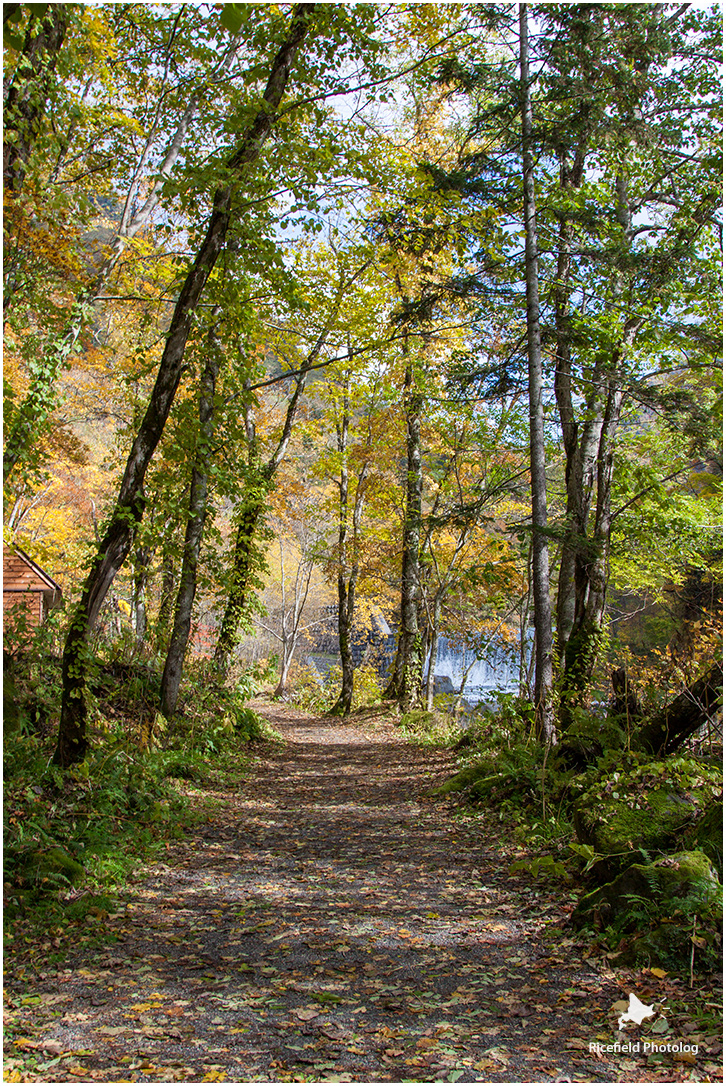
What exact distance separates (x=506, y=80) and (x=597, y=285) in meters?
2.86

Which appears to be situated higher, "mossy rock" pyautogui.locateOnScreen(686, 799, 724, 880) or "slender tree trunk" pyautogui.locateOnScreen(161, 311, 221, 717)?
"slender tree trunk" pyautogui.locateOnScreen(161, 311, 221, 717)

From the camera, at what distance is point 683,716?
511 cm

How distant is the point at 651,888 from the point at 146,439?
16.3 ft

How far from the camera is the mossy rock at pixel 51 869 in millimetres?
3969

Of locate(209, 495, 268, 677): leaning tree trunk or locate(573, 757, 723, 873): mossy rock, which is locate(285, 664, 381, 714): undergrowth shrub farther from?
locate(573, 757, 723, 873): mossy rock

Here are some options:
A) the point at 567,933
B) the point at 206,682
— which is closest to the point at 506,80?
the point at 567,933

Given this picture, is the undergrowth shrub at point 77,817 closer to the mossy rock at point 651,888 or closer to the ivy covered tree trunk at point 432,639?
the mossy rock at point 651,888

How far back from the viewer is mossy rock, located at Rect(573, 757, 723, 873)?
3975 millimetres

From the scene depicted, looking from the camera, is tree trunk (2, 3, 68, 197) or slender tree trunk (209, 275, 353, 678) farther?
slender tree trunk (209, 275, 353, 678)

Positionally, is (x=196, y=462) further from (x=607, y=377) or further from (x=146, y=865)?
(x=607, y=377)

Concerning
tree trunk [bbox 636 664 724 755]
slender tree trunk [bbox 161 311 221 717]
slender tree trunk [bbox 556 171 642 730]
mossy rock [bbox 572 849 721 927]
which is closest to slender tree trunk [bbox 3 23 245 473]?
slender tree trunk [bbox 161 311 221 717]

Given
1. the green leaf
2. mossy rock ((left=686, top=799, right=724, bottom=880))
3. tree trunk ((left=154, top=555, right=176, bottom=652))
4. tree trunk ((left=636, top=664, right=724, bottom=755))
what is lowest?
mossy rock ((left=686, top=799, right=724, bottom=880))

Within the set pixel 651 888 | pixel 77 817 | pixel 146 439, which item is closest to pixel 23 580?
pixel 146 439

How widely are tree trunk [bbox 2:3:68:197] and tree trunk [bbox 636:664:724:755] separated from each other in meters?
6.15
